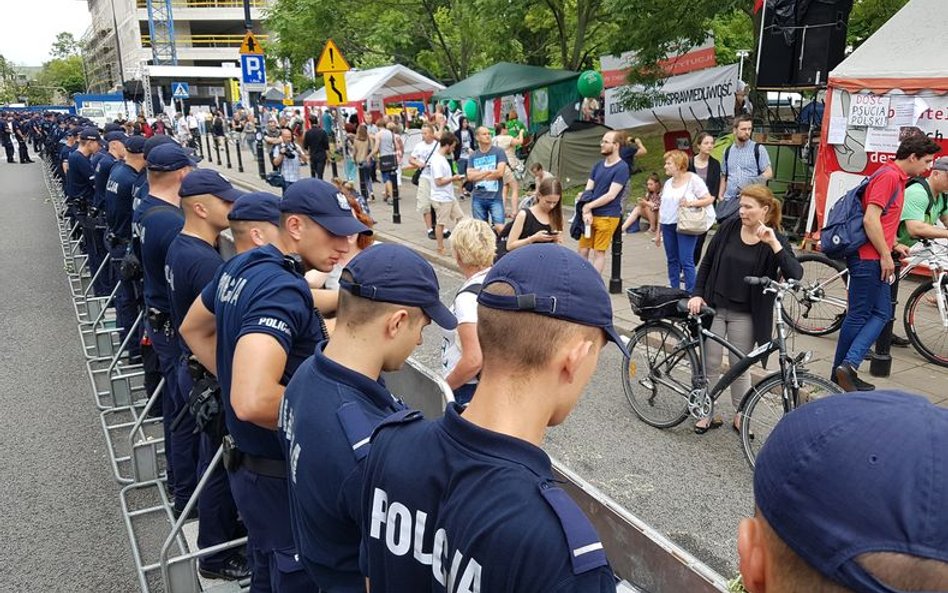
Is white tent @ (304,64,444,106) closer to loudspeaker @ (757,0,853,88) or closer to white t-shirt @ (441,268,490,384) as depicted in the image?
loudspeaker @ (757,0,853,88)

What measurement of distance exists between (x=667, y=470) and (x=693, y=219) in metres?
3.66

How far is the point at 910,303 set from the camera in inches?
275

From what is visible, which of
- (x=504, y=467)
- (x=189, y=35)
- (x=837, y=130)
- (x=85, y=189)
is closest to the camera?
(x=504, y=467)

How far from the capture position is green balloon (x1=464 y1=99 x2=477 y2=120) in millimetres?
21456

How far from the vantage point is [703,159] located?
9227 mm

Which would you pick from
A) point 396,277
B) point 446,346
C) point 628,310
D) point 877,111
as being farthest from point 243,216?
point 877,111

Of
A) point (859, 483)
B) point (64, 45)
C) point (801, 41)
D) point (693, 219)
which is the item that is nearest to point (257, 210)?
point (859, 483)

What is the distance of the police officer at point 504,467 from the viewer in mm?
1326

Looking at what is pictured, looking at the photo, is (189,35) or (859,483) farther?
(189,35)

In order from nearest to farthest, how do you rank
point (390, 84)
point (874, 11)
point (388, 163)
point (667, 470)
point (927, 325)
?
point (667, 470), point (927, 325), point (874, 11), point (388, 163), point (390, 84)

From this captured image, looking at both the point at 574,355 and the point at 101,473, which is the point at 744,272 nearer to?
the point at 574,355

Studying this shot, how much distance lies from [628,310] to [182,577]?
6.16 m

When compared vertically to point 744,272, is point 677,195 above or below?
above

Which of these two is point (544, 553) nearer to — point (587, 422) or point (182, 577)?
point (182, 577)
